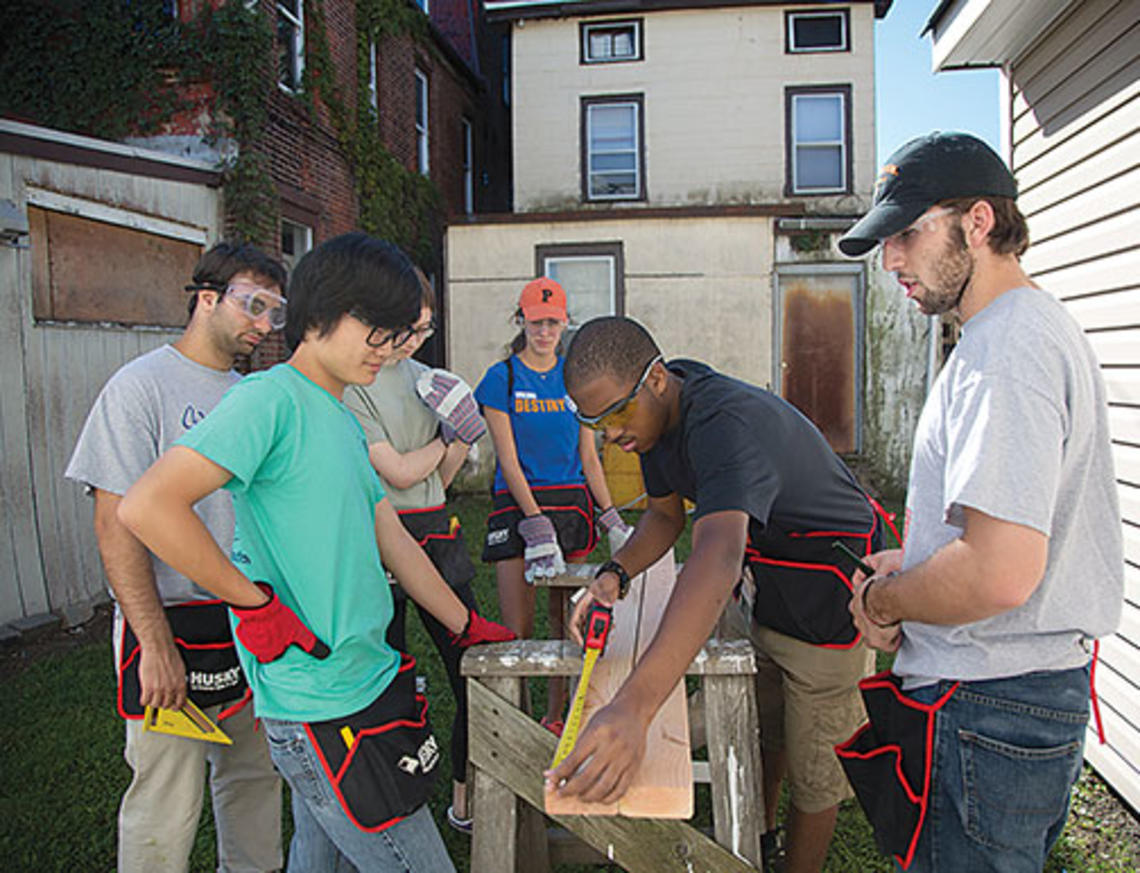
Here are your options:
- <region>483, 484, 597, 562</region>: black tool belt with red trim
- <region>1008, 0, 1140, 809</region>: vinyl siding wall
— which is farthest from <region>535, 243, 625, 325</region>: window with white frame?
<region>483, 484, 597, 562</region>: black tool belt with red trim

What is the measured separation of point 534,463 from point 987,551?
9.20ft

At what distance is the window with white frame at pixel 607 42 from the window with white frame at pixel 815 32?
8.84 feet

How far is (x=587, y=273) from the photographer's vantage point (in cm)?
1334

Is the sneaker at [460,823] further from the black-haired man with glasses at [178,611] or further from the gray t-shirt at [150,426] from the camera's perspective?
the gray t-shirt at [150,426]

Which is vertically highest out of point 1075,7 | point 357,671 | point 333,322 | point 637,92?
point 637,92

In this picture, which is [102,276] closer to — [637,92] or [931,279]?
[931,279]

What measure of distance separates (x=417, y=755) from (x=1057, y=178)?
4490 millimetres

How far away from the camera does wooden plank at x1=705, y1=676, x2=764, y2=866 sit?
7.50ft

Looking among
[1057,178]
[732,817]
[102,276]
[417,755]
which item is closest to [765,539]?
[732,817]

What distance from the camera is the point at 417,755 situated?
1941 mm

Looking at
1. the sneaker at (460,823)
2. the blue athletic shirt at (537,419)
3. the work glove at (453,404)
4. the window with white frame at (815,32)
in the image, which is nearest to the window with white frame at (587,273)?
the window with white frame at (815,32)

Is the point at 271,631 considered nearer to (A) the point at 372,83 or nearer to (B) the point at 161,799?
(B) the point at 161,799

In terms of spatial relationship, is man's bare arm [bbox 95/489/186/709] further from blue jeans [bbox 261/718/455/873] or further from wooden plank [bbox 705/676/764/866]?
wooden plank [bbox 705/676/764/866]

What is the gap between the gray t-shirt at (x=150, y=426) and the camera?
245 cm
